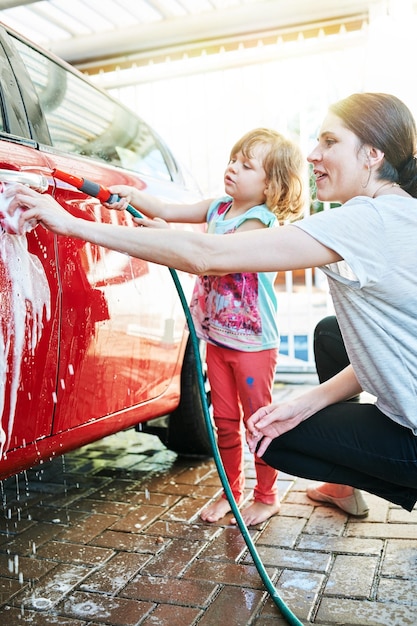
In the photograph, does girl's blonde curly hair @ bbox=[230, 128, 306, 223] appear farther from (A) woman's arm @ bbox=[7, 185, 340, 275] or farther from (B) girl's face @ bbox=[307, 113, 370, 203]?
(A) woman's arm @ bbox=[7, 185, 340, 275]

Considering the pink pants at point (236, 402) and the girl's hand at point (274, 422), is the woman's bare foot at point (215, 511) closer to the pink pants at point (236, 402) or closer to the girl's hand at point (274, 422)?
the pink pants at point (236, 402)

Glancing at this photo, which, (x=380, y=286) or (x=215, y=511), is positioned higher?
(x=380, y=286)

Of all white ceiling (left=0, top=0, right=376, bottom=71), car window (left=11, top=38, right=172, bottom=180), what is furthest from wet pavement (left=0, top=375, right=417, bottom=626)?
white ceiling (left=0, top=0, right=376, bottom=71)

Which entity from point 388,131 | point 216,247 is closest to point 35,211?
point 216,247

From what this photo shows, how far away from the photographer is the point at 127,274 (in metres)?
2.30

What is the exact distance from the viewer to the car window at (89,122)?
2.31 m

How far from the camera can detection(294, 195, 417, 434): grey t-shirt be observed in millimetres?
1517

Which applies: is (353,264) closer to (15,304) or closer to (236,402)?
(15,304)

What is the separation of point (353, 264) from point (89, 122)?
151 cm

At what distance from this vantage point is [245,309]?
2447 millimetres

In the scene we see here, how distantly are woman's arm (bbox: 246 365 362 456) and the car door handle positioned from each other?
828mm

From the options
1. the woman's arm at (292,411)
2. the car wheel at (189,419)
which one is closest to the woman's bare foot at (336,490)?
the car wheel at (189,419)

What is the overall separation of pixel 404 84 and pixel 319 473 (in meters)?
3.72

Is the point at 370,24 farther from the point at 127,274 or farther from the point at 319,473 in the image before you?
the point at 319,473
